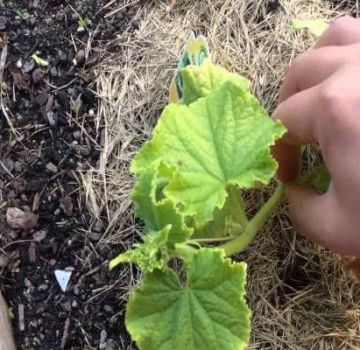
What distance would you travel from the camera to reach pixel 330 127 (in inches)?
55.7

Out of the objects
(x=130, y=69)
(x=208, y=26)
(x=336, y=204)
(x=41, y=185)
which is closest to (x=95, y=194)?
(x=41, y=185)

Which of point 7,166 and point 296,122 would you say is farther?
point 7,166

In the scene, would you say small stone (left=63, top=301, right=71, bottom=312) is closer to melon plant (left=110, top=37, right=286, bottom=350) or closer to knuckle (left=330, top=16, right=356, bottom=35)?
melon plant (left=110, top=37, right=286, bottom=350)

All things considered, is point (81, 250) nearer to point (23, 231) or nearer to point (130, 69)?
point (23, 231)

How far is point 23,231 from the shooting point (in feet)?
Answer: 6.72

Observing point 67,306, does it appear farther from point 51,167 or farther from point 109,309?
point 51,167

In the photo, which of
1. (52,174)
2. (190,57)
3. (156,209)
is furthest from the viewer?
(52,174)

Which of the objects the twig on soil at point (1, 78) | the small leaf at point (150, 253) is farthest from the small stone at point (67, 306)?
the small leaf at point (150, 253)

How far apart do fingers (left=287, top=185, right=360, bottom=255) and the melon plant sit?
10 centimetres

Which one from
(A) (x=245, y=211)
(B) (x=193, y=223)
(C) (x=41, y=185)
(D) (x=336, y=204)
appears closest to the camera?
(D) (x=336, y=204)

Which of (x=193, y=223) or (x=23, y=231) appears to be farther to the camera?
(x=23, y=231)

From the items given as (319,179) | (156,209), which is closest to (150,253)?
(156,209)

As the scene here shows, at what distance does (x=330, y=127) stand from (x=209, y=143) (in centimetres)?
25

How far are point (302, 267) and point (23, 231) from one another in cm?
64
